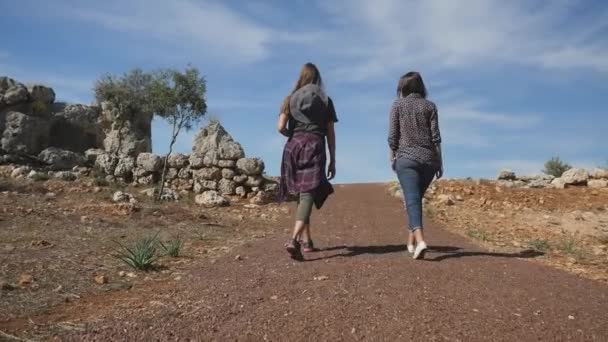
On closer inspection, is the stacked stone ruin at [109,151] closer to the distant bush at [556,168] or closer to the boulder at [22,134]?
the boulder at [22,134]

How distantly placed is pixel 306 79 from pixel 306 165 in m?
0.86

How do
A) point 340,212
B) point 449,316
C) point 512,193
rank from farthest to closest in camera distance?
point 512,193, point 340,212, point 449,316

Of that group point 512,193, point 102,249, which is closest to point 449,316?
point 102,249

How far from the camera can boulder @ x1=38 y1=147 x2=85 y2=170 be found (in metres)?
18.9

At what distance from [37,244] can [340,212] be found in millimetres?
5814

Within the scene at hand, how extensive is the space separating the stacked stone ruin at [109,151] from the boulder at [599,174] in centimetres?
993

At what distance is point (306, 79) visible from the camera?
507 centimetres

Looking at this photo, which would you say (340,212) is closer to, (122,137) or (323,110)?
(323,110)

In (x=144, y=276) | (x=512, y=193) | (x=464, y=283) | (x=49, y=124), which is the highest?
(x=49, y=124)

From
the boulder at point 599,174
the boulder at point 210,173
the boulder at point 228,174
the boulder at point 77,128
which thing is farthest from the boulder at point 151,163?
the boulder at point 599,174

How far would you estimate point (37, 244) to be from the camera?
5746 mm

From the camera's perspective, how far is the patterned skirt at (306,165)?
4906mm

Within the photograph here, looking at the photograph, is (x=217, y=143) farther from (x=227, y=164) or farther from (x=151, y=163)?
(x=151, y=163)

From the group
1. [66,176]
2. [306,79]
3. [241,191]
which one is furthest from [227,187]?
[306,79]
